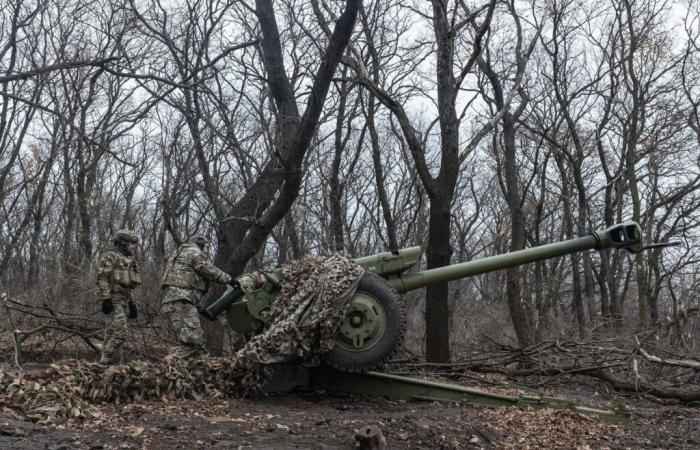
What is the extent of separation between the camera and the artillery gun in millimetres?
6535

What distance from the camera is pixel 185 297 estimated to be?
854 centimetres

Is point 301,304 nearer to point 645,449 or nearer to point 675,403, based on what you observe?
point 645,449

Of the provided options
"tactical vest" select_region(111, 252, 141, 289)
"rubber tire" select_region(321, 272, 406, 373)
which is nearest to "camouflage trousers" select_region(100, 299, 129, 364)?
"tactical vest" select_region(111, 252, 141, 289)

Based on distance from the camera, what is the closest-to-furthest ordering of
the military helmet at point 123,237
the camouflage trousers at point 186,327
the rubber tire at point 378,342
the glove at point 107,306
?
the rubber tire at point 378,342 < the camouflage trousers at point 186,327 < the glove at point 107,306 < the military helmet at point 123,237

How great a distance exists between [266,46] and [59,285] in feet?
19.0

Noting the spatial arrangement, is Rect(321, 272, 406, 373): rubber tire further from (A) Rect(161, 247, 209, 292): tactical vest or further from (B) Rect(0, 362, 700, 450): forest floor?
(A) Rect(161, 247, 209, 292): tactical vest

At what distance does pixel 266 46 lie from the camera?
10.7m

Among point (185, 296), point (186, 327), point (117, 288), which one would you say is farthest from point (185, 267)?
point (117, 288)

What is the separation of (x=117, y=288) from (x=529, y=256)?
546cm

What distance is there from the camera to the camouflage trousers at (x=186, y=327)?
332 inches

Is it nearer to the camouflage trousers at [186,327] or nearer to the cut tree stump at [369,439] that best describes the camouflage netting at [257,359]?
the cut tree stump at [369,439]

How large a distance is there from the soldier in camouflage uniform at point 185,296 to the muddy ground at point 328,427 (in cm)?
223

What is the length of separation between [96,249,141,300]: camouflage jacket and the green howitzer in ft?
8.57

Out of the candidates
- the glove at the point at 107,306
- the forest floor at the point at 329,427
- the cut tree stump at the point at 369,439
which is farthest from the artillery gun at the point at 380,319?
the glove at the point at 107,306
